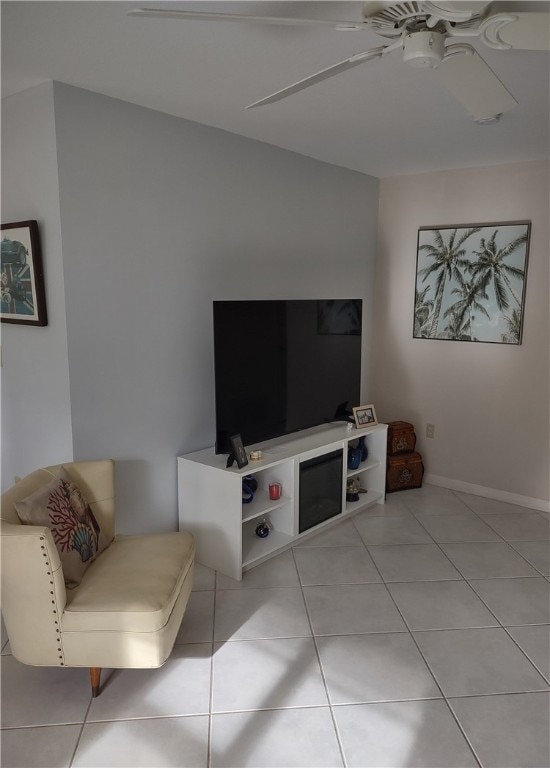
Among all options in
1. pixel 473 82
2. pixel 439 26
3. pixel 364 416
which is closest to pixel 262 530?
pixel 364 416

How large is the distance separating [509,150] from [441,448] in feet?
7.15

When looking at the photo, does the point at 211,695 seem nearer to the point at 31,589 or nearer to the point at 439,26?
the point at 31,589

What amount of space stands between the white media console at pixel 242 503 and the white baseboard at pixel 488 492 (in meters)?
1.12

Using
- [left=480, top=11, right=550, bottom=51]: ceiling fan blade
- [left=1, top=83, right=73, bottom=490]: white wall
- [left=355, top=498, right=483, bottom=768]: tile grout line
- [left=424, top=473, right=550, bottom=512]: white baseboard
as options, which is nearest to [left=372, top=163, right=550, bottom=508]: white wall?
[left=424, top=473, right=550, bottom=512]: white baseboard

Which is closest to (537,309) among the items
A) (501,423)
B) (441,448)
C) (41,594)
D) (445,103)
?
(501,423)

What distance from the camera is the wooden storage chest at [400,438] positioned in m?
4.30

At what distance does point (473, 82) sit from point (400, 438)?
2851mm

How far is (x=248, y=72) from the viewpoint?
231 cm

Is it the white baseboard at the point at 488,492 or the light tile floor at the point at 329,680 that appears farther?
the white baseboard at the point at 488,492

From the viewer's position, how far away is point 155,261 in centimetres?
300

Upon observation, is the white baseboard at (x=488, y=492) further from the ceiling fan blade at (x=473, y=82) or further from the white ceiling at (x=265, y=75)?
the ceiling fan blade at (x=473, y=82)

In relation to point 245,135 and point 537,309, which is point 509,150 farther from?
point 245,135

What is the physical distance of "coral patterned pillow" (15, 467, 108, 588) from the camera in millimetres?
2158

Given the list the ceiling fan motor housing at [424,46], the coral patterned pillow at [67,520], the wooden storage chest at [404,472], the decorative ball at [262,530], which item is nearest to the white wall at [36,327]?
the coral patterned pillow at [67,520]
